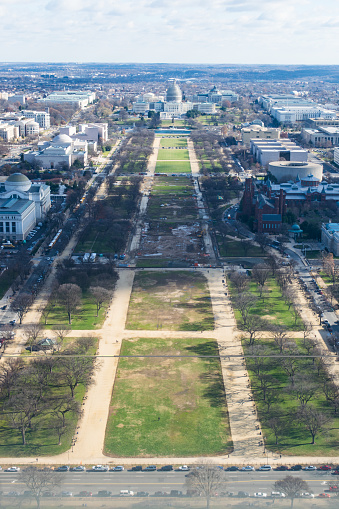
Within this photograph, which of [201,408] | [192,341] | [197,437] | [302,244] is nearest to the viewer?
[197,437]

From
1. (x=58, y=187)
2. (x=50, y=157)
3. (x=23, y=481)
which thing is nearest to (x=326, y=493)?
(x=23, y=481)

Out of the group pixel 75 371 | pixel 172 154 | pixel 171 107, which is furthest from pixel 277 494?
pixel 171 107

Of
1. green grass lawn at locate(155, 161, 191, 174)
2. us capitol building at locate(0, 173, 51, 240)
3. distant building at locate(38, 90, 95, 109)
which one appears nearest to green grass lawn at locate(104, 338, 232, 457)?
us capitol building at locate(0, 173, 51, 240)

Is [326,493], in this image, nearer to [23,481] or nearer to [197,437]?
[197,437]

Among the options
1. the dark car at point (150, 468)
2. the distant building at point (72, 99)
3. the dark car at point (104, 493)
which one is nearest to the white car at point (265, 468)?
the dark car at point (150, 468)

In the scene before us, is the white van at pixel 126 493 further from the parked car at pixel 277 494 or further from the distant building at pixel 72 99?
the distant building at pixel 72 99

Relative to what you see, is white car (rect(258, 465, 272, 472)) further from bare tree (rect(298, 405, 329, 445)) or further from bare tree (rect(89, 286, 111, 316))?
bare tree (rect(89, 286, 111, 316))

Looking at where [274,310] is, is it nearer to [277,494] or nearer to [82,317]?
[82,317]
